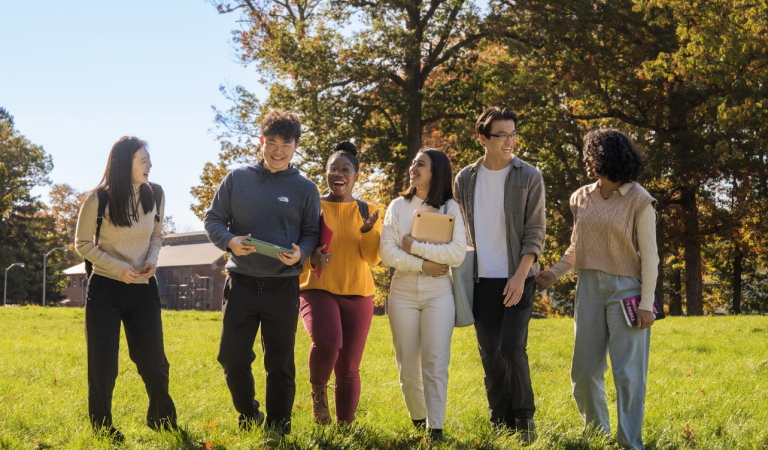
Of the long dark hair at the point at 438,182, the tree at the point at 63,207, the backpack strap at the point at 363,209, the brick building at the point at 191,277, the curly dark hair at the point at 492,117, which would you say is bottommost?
the brick building at the point at 191,277

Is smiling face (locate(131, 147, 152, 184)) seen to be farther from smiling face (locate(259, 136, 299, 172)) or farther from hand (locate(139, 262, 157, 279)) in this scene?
smiling face (locate(259, 136, 299, 172))

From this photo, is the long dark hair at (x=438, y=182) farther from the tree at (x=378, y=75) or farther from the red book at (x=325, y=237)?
the tree at (x=378, y=75)

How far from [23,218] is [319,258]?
5960cm

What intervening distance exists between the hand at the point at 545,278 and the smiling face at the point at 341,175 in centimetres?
158

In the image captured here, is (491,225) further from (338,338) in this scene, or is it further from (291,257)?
(291,257)

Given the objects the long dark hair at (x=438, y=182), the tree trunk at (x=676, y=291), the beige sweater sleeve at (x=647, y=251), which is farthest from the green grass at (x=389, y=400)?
the tree trunk at (x=676, y=291)

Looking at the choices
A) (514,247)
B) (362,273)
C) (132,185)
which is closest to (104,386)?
(132,185)

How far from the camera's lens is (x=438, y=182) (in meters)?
5.01

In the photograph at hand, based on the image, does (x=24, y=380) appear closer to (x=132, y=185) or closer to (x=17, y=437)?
(x=17, y=437)

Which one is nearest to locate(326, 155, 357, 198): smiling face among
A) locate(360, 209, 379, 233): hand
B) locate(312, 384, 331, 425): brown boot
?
locate(360, 209, 379, 233): hand

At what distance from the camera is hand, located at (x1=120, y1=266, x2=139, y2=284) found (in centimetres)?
461

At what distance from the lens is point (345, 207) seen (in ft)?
17.1

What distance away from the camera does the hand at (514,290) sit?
4.72m

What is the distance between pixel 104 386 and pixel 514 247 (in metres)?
3.15
